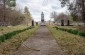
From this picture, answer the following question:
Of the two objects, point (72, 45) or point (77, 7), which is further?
point (77, 7)

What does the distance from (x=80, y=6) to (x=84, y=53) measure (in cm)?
2553

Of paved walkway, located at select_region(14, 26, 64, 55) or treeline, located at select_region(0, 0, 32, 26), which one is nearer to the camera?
paved walkway, located at select_region(14, 26, 64, 55)

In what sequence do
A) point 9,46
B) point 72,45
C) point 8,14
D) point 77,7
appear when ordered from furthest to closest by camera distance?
1. point 8,14
2. point 77,7
3. point 72,45
4. point 9,46

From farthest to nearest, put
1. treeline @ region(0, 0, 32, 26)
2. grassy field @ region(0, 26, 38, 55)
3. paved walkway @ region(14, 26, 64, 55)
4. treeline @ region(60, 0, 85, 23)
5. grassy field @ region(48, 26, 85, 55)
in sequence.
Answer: treeline @ region(0, 0, 32, 26) → treeline @ region(60, 0, 85, 23) → grassy field @ region(0, 26, 38, 55) → grassy field @ region(48, 26, 85, 55) → paved walkway @ region(14, 26, 64, 55)

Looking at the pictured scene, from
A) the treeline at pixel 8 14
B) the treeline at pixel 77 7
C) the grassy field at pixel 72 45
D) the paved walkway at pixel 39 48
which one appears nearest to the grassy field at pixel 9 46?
the paved walkway at pixel 39 48

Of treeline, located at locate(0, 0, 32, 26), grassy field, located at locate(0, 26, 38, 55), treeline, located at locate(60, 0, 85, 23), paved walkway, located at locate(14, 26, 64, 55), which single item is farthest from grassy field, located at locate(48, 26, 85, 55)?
treeline, located at locate(0, 0, 32, 26)

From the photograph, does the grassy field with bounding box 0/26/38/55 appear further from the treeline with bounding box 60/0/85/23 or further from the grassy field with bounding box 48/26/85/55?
the treeline with bounding box 60/0/85/23

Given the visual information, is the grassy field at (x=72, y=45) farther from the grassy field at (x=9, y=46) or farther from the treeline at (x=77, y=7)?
the treeline at (x=77, y=7)

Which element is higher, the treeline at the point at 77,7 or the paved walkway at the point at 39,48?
the treeline at the point at 77,7

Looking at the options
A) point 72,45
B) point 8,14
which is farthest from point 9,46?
point 8,14

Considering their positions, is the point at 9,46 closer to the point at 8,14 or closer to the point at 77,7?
the point at 77,7

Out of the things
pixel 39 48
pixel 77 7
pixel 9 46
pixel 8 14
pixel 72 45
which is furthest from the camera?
pixel 8 14

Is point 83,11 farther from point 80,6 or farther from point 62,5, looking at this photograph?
point 62,5

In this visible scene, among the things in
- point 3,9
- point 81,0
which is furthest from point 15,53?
point 3,9
